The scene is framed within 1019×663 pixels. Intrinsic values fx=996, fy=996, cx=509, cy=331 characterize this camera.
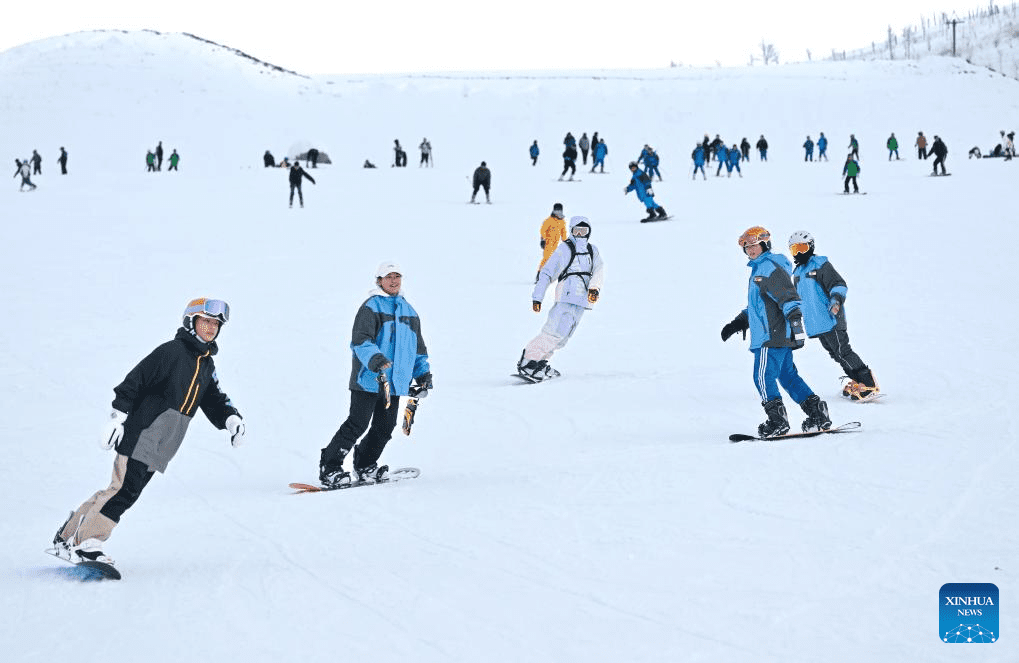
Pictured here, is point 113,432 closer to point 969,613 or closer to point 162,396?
point 162,396

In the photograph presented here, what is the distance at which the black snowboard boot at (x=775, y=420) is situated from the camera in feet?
22.3

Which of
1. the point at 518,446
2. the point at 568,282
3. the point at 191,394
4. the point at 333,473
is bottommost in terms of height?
the point at 518,446

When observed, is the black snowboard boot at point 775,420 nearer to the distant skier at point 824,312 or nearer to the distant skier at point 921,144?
the distant skier at point 824,312

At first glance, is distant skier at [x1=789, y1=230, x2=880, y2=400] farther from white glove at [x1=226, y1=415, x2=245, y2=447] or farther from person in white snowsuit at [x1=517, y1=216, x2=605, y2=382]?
white glove at [x1=226, y1=415, x2=245, y2=447]

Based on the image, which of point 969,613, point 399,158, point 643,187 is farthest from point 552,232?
point 399,158

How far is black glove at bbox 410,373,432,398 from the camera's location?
6.11 m

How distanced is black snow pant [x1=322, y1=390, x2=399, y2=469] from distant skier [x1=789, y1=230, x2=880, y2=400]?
12.5ft

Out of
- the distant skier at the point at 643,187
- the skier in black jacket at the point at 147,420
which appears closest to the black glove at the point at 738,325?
the skier in black jacket at the point at 147,420

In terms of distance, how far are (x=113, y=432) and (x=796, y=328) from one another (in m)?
4.34

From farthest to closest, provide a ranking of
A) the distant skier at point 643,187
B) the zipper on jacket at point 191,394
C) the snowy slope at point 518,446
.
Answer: the distant skier at point 643,187
the zipper on jacket at point 191,394
the snowy slope at point 518,446

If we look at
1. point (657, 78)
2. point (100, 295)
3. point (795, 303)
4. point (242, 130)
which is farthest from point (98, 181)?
point (657, 78)

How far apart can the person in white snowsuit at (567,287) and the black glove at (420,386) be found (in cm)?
355

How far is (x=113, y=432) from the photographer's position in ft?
14.2

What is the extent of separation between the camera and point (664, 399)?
8711mm
